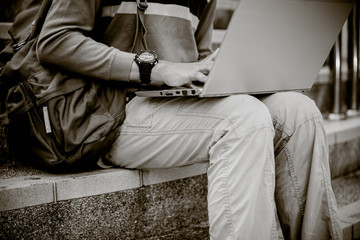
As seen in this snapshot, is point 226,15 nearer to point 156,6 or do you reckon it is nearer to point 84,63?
point 156,6

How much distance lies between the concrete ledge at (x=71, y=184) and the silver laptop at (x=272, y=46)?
0.43 metres

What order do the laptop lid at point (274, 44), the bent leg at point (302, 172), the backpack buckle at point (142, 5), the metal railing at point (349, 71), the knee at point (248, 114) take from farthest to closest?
the metal railing at point (349, 71), the backpack buckle at point (142, 5), the bent leg at point (302, 172), the knee at point (248, 114), the laptop lid at point (274, 44)

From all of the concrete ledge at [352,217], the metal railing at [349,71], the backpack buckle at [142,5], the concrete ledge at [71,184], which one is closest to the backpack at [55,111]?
the concrete ledge at [71,184]

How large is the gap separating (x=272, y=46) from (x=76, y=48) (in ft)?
2.48

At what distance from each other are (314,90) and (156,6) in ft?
8.67

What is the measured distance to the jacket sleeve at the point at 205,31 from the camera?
2.26 m

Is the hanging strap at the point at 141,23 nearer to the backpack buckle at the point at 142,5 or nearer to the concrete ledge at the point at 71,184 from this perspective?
the backpack buckle at the point at 142,5

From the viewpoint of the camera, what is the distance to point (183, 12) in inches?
78.1

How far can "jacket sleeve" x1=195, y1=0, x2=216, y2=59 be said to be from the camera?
226 centimetres

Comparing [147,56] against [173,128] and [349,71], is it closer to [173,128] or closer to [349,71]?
[173,128]

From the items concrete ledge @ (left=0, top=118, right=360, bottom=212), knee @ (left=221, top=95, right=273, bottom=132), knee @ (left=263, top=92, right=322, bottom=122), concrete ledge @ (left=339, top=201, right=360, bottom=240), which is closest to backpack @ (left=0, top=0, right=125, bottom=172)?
concrete ledge @ (left=0, top=118, right=360, bottom=212)

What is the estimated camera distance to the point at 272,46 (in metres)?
1.46

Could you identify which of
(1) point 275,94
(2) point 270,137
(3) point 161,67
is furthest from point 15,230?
(1) point 275,94

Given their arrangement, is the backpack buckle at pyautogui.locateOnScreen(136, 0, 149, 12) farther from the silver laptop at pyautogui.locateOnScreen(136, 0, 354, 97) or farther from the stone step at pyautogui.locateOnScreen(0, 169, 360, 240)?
the stone step at pyautogui.locateOnScreen(0, 169, 360, 240)
